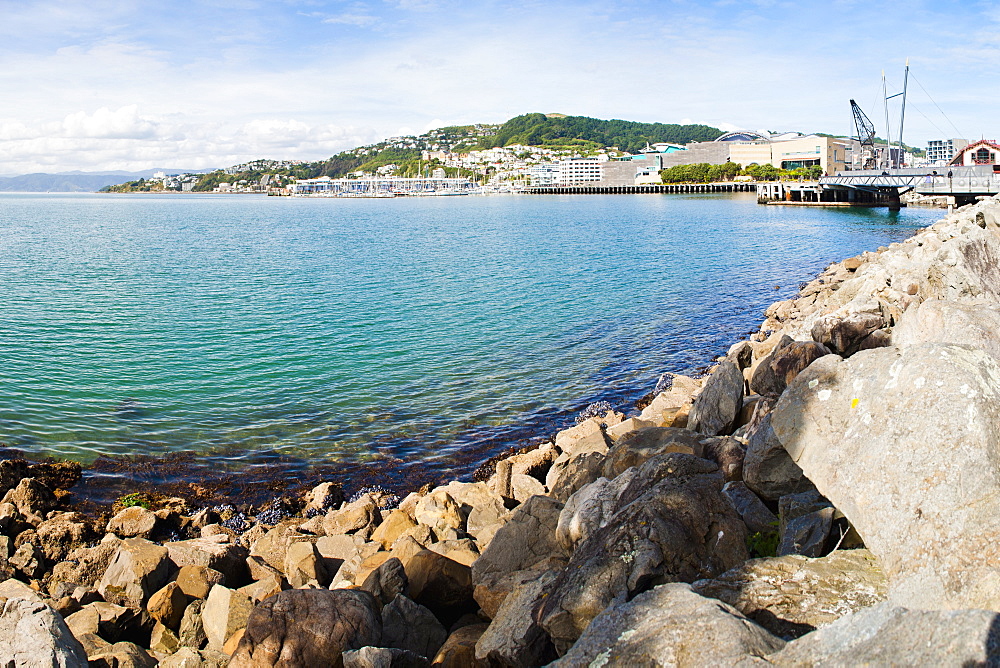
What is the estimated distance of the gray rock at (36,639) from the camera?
5496 mm

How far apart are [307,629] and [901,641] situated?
4620 millimetres

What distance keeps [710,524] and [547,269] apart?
34.7 metres

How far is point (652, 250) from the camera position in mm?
50031

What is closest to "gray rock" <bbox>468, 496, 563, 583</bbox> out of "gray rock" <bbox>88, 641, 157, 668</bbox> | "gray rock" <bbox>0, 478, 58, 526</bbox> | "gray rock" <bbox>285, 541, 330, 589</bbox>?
"gray rock" <bbox>285, 541, 330, 589</bbox>

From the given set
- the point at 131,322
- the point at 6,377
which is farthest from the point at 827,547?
the point at 131,322

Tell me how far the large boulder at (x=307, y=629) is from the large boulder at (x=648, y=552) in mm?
1812

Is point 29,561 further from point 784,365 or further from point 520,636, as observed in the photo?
point 784,365

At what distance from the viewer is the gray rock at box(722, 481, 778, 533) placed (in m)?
5.95

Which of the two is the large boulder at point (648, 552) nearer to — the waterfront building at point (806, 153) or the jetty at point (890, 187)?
the jetty at point (890, 187)

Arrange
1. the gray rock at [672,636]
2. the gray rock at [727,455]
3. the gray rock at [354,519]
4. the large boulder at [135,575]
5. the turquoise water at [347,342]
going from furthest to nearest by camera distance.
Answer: the turquoise water at [347,342]
the gray rock at [354,519]
the large boulder at [135,575]
the gray rock at [727,455]
the gray rock at [672,636]

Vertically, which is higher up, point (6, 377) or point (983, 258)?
point (983, 258)

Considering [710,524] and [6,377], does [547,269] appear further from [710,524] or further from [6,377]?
[710,524]

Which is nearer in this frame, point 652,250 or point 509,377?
point 509,377

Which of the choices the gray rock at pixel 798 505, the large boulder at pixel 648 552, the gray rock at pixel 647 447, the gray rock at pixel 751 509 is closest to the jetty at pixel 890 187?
the gray rock at pixel 647 447
